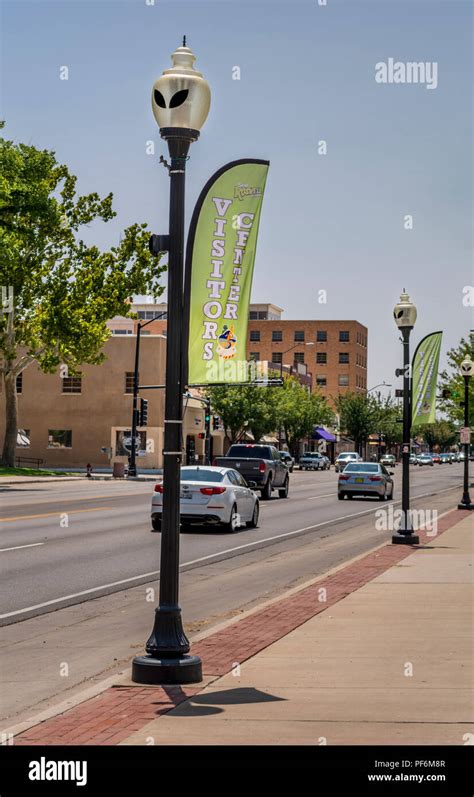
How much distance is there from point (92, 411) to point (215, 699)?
74878mm

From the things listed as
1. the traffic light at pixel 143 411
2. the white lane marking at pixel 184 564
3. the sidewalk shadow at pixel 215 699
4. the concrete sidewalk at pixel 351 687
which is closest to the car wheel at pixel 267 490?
the white lane marking at pixel 184 564

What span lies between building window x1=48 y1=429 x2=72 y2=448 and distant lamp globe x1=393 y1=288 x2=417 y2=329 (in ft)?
206

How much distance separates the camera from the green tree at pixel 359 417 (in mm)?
135750

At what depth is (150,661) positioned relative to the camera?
862 centimetres

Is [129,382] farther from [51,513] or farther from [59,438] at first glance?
[51,513]

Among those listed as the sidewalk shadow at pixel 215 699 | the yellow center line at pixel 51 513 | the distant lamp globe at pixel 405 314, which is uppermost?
the distant lamp globe at pixel 405 314

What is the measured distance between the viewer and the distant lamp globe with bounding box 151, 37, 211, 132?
8.84 m

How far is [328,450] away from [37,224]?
90631 millimetres

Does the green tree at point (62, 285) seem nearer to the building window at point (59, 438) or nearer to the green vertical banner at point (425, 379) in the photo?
the building window at point (59, 438)

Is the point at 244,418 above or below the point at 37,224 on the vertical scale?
below

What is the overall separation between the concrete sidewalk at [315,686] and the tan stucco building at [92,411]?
67809 millimetres

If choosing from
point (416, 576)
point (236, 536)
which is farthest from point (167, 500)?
point (236, 536)

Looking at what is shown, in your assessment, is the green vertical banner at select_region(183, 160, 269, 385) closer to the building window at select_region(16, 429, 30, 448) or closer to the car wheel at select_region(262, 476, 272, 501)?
the car wheel at select_region(262, 476, 272, 501)
